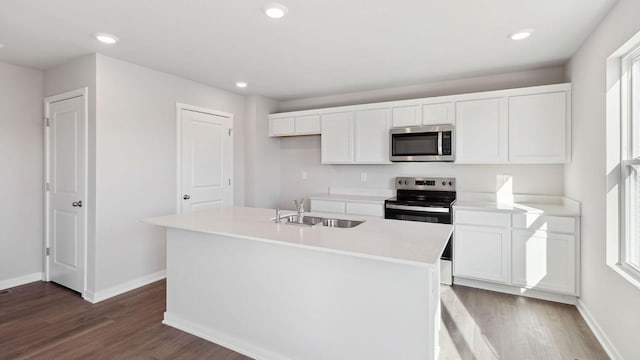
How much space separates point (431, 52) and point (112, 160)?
3.27 meters

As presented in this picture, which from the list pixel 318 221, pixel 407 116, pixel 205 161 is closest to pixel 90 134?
pixel 205 161

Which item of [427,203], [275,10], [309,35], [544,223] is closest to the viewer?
[275,10]

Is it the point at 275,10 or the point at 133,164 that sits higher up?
the point at 275,10

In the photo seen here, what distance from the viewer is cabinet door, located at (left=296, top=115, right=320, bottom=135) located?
449 centimetres

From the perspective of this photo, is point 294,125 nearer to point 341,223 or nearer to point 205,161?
point 205,161

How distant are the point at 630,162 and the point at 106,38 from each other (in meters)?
3.96

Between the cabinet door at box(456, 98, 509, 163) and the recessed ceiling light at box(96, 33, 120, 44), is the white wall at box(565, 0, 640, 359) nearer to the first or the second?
the cabinet door at box(456, 98, 509, 163)

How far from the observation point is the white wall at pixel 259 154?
15.3 feet

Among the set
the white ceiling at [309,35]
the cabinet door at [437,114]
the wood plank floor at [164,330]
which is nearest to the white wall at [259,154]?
the white ceiling at [309,35]

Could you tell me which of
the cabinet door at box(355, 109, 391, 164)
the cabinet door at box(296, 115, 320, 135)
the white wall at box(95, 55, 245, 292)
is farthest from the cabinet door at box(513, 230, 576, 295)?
the white wall at box(95, 55, 245, 292)

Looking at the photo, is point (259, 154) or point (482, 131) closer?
point (482, 131)

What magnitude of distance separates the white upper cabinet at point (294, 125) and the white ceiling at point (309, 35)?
87 centimetres

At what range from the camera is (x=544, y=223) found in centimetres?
298

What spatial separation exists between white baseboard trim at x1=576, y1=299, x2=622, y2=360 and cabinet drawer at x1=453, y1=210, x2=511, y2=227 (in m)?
0.88
